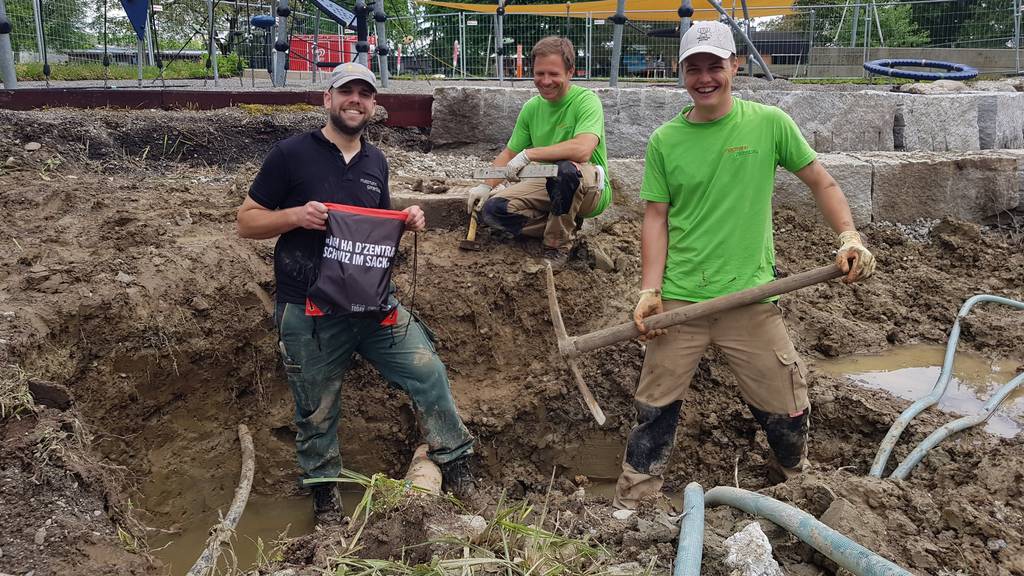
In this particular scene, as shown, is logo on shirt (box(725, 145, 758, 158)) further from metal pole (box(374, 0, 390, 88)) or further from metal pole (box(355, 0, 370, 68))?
metal pole (box(374, 0, 390, 88))

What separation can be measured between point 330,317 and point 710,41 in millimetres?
2072

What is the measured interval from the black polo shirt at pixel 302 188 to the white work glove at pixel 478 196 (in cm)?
171

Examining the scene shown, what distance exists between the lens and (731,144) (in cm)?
318

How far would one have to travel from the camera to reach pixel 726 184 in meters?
3.20

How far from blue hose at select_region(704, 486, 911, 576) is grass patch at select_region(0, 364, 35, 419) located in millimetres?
2728

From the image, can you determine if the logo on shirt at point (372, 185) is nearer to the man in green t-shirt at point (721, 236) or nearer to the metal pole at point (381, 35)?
the man in green t-shirt at point (721, 236)

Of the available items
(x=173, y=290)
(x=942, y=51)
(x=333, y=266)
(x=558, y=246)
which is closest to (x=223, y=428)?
(x=173, y=290)

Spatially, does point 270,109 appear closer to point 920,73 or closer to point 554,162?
point 554,162

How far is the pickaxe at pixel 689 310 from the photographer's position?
307cm

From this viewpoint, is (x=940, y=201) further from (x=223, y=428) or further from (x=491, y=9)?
(x=491, y=9)

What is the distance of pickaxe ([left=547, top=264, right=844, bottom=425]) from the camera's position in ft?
10.1

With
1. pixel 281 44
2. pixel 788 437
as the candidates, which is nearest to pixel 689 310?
pixel 788 437

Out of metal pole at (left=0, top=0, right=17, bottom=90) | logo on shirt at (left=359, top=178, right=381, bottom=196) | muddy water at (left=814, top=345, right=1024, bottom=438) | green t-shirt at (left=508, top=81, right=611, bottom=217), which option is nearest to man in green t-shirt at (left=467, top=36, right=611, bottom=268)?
green t-shirt at (left=508, top=81, right=611, bottom=217)

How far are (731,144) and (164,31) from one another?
29683 millimetres
